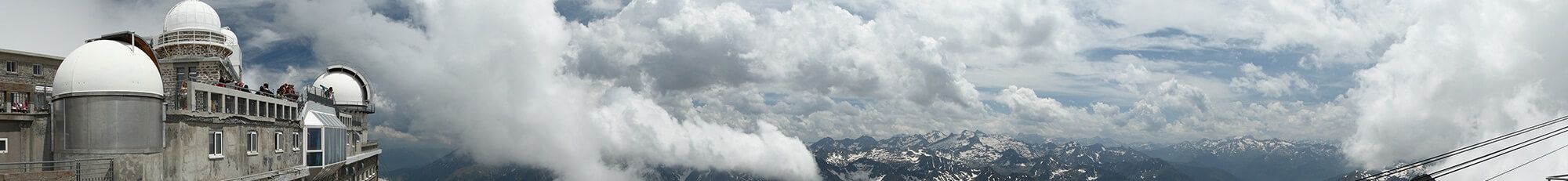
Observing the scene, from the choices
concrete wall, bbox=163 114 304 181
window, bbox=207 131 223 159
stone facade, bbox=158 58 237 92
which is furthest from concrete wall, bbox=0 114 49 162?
stone facade, bbox=158 58 237 92

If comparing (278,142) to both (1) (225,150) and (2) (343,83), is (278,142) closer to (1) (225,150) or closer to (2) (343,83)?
(1) (225,150)

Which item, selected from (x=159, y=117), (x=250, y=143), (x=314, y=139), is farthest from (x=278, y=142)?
(x=159, y=117)

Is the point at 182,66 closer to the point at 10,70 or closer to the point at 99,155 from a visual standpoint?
the point at 10,70

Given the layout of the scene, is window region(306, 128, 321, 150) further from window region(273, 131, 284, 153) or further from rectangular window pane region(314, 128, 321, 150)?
window region(273, 131, 284, 153)

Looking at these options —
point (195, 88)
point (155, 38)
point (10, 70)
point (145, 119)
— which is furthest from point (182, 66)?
point (145, 119)

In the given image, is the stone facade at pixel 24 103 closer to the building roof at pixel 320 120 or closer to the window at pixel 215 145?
the window at pixel 215 145

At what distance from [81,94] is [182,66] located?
509 inches

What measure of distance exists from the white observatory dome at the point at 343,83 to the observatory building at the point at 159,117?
13.8 metres

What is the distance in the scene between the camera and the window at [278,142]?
43.8m

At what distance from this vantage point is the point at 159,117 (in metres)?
35.7

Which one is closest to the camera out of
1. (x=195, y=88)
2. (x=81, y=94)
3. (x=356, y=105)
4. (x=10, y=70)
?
(x=81, y=94)

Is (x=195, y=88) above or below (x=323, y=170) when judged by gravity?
above

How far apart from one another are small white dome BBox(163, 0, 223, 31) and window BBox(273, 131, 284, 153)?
7891 millimetres

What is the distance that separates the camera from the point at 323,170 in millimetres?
48656
